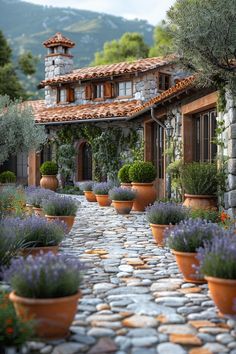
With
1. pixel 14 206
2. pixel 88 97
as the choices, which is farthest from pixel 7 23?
pixel 14 206

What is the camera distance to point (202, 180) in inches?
386

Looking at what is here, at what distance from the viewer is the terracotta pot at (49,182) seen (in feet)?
63.3

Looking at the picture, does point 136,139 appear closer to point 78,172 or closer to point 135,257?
point 78,172

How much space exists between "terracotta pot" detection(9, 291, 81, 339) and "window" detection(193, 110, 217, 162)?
24.9 ft

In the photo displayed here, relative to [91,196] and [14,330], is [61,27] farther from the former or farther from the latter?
[14,330]

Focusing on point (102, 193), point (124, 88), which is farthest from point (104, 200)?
point (124, 88)

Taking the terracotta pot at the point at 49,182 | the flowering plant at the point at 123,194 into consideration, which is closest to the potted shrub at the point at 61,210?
the flowering plant at the point at 123,194

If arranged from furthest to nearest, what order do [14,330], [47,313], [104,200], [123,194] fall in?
[104,200] → [123,194] → [47,313] → [14,330]

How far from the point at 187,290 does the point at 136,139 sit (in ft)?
40.9

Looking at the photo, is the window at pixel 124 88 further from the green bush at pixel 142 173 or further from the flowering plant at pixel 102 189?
the green bush at pixel 142 173

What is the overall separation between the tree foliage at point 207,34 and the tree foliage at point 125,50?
25570mm

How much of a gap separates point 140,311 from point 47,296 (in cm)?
102

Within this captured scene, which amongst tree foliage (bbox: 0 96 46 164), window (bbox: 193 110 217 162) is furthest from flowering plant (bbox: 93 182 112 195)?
window (bbox: 193 110 217 162)

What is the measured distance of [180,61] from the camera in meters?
8.63
